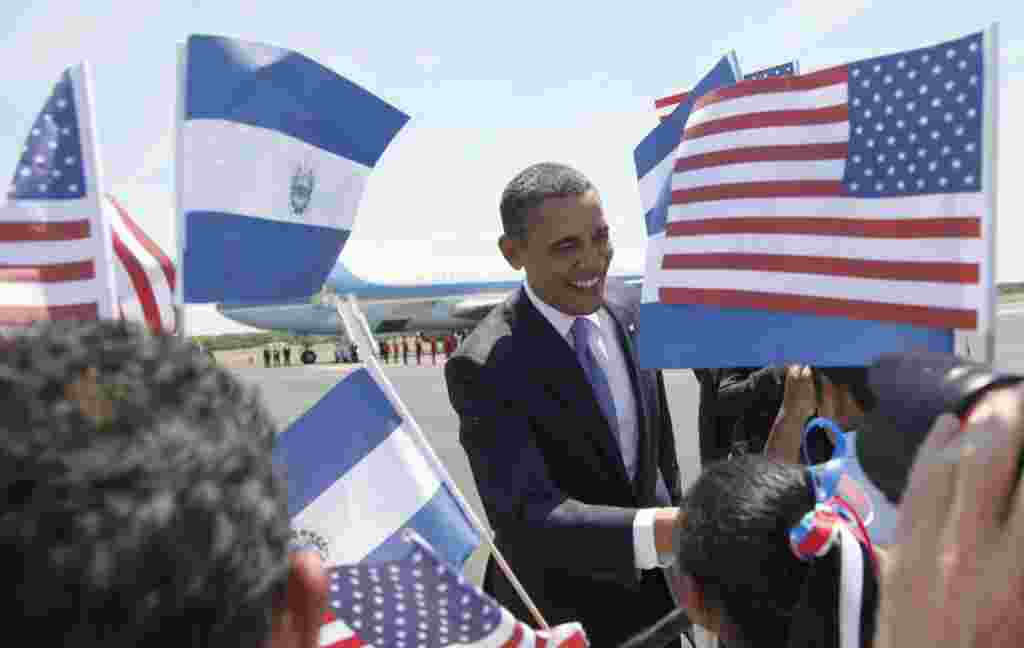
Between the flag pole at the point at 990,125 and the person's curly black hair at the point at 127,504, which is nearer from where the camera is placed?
the person's curly black hair at the point at 127,504

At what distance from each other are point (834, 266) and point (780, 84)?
446mm

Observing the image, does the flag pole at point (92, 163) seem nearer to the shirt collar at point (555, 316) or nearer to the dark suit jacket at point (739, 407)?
the shirt collar at point (555, 316)

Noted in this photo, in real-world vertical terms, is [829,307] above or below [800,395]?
above

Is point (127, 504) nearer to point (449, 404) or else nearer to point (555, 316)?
point (555, 316)

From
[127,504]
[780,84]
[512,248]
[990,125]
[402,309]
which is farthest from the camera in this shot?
[402,309]

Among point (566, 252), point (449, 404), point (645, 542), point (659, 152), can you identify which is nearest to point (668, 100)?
point (659, 152)

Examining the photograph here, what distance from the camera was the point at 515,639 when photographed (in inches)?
69.2

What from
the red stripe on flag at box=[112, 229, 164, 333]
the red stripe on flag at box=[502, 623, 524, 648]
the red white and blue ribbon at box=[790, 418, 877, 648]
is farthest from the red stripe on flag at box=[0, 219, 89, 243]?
the red white and blue ribbon at box=[790, 418, 877, 648]

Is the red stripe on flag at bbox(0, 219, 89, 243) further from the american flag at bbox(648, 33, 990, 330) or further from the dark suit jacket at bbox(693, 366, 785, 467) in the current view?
the dark suit jacket at bbox(693, 366, 785, 467)

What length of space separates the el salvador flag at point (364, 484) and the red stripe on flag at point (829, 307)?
69cm

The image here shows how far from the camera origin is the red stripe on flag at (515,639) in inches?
68.8

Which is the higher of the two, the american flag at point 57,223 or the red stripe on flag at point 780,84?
the red stripe on flag at point 780,84

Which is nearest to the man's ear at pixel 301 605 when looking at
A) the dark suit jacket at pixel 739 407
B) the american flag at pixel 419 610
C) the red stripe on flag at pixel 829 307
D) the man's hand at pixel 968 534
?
the man's hand at pixel 968 534

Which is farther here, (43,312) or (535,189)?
(535,189)
